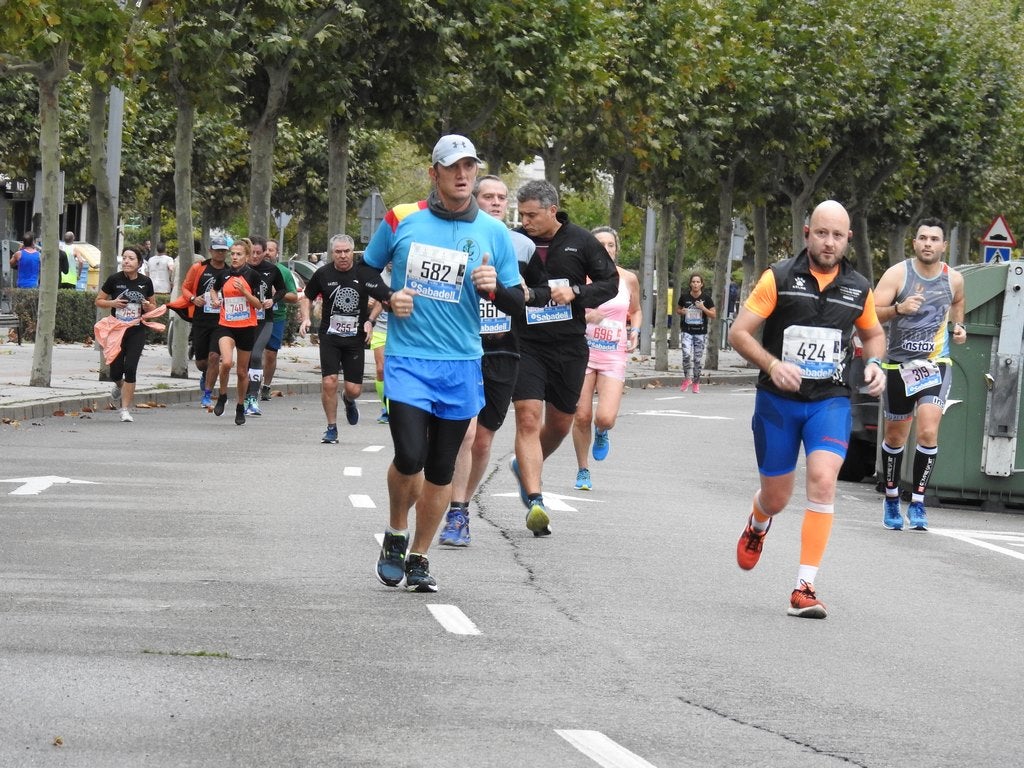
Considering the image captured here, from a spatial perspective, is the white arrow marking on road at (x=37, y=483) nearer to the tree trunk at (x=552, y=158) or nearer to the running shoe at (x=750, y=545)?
the running shoe at (x=750, y=545)

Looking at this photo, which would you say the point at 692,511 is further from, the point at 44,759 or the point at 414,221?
the point at 44,759

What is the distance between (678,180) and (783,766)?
3717 centimetres

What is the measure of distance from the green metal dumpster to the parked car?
691 mm

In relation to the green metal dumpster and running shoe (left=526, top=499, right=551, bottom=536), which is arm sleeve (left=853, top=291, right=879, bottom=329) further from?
the green metal dumpster

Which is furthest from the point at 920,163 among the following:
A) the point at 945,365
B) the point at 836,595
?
the point at 836,595

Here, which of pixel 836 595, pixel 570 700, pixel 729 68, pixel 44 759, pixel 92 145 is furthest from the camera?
pixel 729 68

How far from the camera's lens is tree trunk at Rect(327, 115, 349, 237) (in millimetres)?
32438

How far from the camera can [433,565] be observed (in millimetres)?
10125

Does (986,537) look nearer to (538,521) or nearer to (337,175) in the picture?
(538,521)

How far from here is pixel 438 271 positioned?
29.0 ft

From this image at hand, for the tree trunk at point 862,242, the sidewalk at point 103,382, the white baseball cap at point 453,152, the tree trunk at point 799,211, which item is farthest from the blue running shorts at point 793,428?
the tree trunk at point 862,242

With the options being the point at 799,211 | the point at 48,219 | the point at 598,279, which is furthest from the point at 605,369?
the point at 799,211

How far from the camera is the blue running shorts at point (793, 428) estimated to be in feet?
30.7

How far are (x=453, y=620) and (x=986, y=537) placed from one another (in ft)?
20.7
